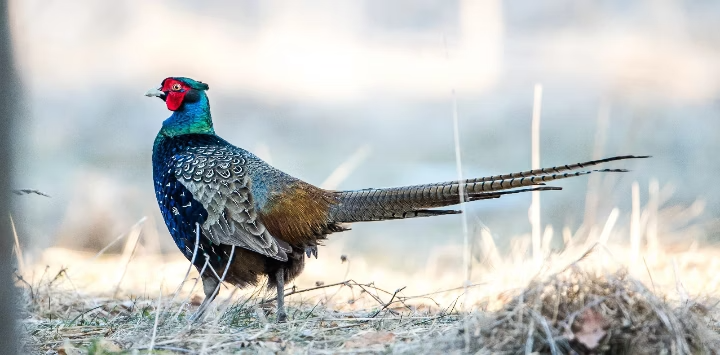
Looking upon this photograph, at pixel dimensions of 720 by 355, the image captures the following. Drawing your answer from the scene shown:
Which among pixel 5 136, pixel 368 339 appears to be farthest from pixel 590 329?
pixel 5 136

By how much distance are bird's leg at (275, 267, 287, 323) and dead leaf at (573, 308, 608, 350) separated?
1631 millimetres

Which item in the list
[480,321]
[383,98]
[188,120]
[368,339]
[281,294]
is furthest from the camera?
[383,98]

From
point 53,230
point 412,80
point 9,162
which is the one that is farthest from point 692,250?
point 412,80

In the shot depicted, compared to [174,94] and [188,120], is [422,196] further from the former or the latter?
[174,94]

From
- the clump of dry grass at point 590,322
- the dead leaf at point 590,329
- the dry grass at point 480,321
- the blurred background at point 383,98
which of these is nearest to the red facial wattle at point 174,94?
the dry grass at point 480,321

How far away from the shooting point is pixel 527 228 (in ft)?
27.6

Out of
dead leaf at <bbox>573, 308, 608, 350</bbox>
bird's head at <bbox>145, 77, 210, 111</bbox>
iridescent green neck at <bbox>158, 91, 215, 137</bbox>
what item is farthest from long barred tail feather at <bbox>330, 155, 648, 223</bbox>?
bird's head at <bbox>145, 77, 210, 111</bbox>

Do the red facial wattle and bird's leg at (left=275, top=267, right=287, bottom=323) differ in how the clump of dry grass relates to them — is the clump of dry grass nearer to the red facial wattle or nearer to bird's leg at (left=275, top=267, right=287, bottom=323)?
bird's leg at (left=275, top=267, right=287, bottom=323)

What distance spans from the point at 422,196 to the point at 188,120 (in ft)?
5.61

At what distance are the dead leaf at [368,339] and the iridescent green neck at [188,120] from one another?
6.69 feet

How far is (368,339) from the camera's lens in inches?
142

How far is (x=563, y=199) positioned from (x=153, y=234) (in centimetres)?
425

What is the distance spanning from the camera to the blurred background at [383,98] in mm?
8789

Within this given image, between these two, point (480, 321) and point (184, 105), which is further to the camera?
point (184, 105)
